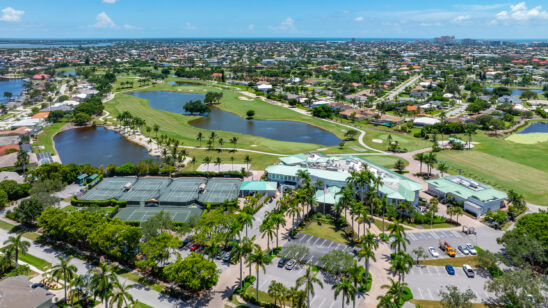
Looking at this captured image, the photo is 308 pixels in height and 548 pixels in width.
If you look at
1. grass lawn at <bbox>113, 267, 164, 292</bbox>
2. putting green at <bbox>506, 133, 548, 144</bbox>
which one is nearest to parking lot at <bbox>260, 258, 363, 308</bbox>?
grass lawn at <bbox>113, 267, 164, 292</bbox>

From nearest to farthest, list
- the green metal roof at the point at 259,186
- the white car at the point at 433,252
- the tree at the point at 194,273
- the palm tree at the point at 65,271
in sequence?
1. the palm tree at the point at 65,271
2. the tree at the point at 194,273
3. the white car at the point at 433,252
4. the green metal roof at the point at 259,186

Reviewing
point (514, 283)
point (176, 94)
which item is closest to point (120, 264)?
point (514, 283)

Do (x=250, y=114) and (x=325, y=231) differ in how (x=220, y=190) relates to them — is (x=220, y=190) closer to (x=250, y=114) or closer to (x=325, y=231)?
(x=325, y=231)

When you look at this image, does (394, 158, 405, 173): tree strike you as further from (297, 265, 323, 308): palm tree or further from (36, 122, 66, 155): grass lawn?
(36, 122, 66, 155): grass lawn

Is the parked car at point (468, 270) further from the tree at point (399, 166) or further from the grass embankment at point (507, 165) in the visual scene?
the tree at point (399, 166)

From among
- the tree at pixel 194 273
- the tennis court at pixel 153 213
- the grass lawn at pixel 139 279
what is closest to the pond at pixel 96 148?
the tennis court at pixel 153 213

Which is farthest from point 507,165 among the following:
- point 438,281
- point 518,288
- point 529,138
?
point 518,288

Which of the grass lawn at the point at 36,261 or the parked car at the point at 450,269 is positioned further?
the grass lawn at the point at 36,261
